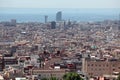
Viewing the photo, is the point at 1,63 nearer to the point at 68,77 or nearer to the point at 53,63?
the point at 53,63

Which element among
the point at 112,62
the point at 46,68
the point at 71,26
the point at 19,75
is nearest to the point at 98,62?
the point at 112,62

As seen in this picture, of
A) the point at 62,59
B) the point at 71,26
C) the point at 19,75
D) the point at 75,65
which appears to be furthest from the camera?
the point at 71,26

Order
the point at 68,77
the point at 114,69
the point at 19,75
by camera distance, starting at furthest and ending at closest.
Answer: the point at 114,69
the point at 19,75
the point at 68,77

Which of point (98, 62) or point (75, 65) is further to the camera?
point (75, 65)

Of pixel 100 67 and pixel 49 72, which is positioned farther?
pixel 100 67

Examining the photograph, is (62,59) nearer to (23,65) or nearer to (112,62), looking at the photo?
(23,65)

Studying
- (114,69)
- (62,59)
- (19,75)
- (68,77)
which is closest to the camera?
(68,77)

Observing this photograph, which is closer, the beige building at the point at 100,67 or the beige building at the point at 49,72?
the beige building at the point at 49,72

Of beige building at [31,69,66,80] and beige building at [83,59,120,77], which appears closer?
beige building at [31,69,66,80]

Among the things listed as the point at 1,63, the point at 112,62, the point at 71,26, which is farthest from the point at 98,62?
the point at 71,26
